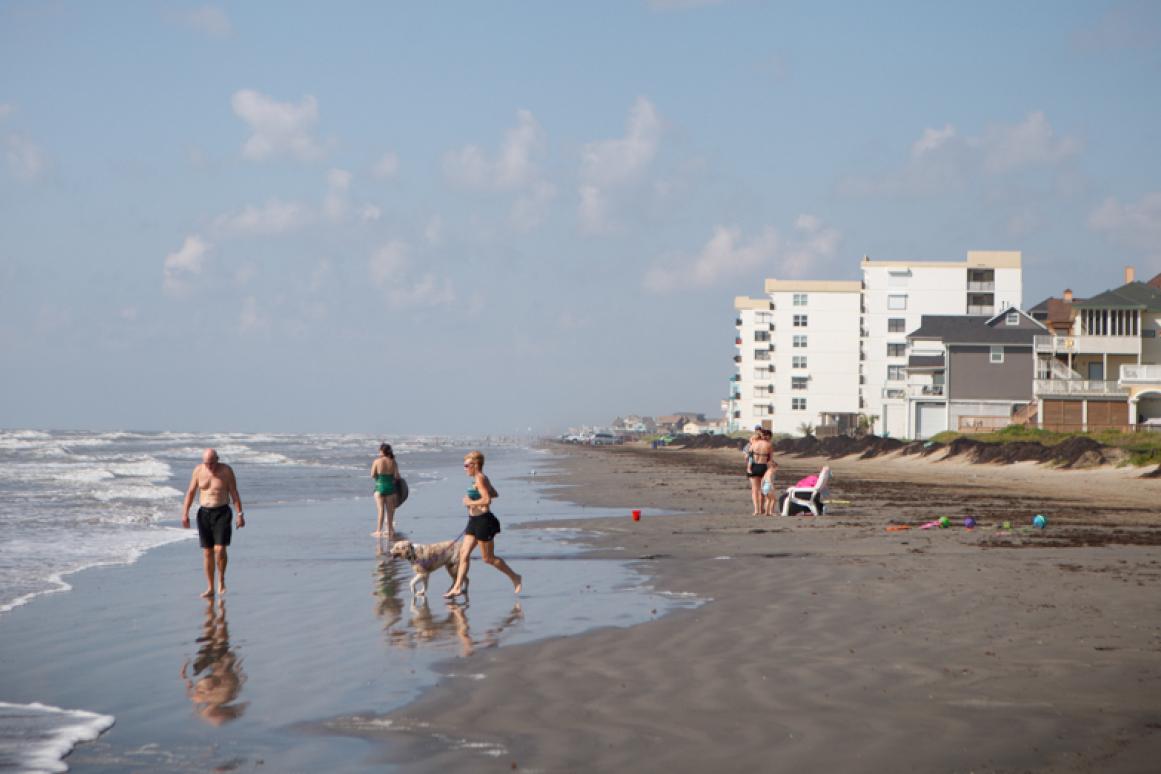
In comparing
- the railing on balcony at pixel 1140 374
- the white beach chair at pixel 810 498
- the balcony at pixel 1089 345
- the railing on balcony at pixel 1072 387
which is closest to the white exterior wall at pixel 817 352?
the balcony at pixel 1089 345

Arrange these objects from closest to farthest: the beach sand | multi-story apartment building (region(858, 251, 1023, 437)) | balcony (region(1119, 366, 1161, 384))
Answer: the beach sand → balcony (region(1119, 366, 1161, 384)) → multi-story apartment building (region(858, 251, 1023, 437))

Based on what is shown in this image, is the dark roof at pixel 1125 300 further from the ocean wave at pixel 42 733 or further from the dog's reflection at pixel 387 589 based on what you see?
the ocean wave at pixel 42 733

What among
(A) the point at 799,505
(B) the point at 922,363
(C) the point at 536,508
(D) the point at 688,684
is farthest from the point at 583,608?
(B) the point at 922,363

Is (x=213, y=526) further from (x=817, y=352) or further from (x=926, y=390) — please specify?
(x=817, y=352)

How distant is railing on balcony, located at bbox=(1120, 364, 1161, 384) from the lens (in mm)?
58938

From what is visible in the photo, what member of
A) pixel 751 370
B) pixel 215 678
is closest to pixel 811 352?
pixel 751 370

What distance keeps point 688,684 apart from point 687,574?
587 centimetres

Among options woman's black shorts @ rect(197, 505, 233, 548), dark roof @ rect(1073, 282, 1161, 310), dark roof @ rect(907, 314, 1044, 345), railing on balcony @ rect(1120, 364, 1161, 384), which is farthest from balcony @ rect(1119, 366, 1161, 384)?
woman's black shorts @ rect(197, 505, 233, 548)

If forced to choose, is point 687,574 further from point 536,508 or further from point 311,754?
point 536,508

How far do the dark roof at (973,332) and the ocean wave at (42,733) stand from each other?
6796 cm

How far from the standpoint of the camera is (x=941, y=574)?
12.8 meters

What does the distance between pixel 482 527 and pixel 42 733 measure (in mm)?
6075

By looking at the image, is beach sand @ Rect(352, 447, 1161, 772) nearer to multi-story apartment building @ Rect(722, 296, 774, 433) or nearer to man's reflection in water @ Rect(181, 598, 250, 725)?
man's reflection in water @ Rect(181, 598, 250, 725)

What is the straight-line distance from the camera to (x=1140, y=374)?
58.9 meters
